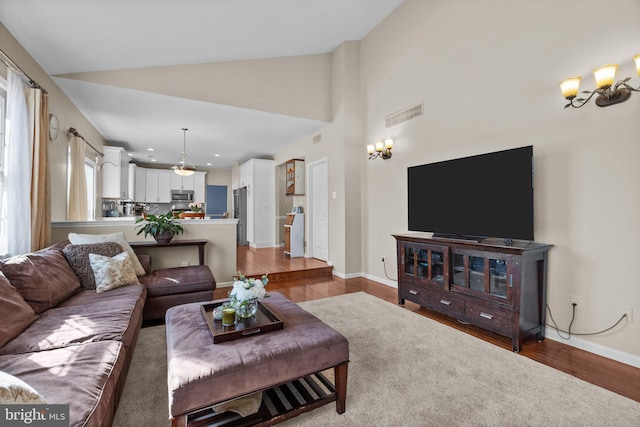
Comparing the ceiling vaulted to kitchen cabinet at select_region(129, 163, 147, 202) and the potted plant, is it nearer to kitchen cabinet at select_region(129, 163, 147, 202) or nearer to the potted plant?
the potted plant

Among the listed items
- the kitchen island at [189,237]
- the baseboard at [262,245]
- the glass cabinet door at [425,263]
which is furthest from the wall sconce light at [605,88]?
the baseboard at [262,245]

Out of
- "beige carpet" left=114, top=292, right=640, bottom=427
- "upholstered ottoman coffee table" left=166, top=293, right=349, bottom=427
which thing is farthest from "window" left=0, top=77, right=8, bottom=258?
"upholstered ottoman coffee table" left=166, top=293, right=349, bottom=427

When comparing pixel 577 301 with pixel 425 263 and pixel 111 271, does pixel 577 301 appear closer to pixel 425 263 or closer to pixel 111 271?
pixel 425 263

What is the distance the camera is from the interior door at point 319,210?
5703mm

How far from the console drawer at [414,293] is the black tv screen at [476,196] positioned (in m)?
0.69

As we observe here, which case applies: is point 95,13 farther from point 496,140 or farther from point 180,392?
point 496,140

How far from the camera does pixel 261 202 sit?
783 centimetres

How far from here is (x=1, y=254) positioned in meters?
2.56

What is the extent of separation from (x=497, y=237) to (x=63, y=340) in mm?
3367

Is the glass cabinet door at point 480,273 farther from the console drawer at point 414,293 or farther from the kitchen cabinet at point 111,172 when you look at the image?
the kitchen cabinet at point 111,172

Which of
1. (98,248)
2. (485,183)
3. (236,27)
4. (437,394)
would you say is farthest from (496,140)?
(98,248)

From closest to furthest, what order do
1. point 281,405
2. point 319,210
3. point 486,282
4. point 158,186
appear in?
1. point 281,405
2. point 486,282
3. point 319,210
4. point 158,186

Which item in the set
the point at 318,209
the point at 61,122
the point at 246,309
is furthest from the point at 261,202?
the point at 246,309

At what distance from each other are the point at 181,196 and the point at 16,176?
7.25 metres
